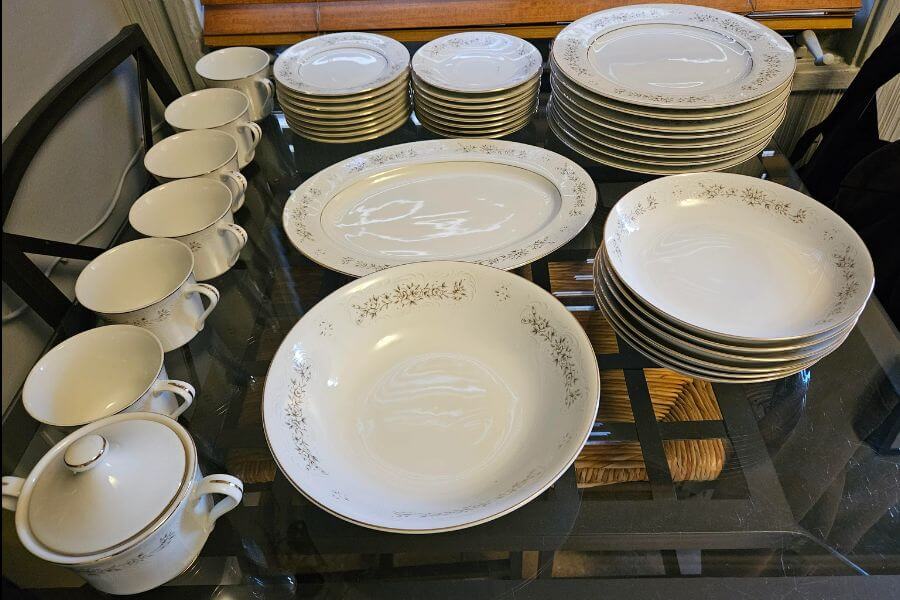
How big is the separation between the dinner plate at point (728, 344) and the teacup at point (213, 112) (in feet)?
1.70

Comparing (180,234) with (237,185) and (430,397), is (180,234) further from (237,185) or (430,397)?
(430,397)

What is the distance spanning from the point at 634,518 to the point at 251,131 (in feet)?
2.15

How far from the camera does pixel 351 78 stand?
2.70 feet

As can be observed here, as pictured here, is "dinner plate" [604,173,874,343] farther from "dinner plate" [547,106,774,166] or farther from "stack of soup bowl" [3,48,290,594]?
"stack of soup bowl" [3,48,290,594]

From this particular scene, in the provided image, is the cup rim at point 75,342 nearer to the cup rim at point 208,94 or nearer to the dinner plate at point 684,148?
the cup rim at point 208,94

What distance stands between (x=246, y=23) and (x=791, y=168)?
2.73 ft

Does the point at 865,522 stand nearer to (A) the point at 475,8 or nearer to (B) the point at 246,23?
(A) the point at 475,8

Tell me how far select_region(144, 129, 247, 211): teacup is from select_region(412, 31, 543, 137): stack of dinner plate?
25cm

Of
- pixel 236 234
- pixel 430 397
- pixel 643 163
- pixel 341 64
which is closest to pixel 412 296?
pixel 430 397

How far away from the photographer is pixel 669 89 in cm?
74

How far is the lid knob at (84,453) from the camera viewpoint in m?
0.39

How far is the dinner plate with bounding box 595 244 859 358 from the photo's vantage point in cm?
49

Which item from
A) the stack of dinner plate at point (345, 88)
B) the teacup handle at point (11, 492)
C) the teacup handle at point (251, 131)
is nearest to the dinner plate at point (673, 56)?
the stack of dinner plate at point (345, 88)

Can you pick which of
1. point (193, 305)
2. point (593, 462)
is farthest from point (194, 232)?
point (593, 462)
